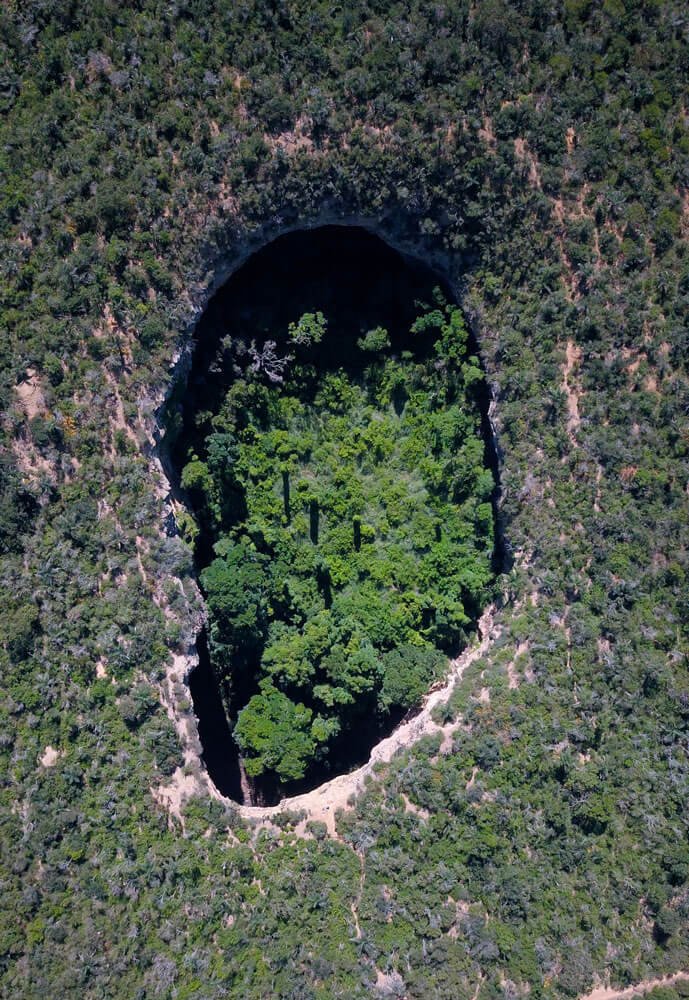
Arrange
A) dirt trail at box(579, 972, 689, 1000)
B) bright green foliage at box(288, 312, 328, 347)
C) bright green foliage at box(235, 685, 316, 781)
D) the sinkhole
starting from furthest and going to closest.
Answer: bright green foliage at box(235, 685, 316, 781) → the sinkhole → bright green foliage at box(288, 312, 328, 347) → dirt trail at box(579, 972, 689, 1000)

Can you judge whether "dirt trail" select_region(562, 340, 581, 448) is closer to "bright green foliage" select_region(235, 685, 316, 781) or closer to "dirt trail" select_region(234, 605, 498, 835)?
"dirt trail" select_region(234, 605, 498, 835)

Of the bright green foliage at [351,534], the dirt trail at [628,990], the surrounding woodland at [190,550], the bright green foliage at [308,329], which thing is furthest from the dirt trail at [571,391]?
the dirt trail at [628,990]

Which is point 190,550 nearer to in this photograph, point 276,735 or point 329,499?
point 329,499

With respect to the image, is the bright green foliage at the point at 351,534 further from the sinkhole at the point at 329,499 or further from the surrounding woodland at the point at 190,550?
the surrounding woodland at the point at 190,550

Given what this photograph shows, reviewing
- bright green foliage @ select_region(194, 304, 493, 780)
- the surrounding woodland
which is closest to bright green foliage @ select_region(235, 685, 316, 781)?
bright green foliage @ select_region(194, 304, 493, 780)

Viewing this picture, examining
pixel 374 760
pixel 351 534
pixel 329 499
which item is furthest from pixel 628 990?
pixel 329 499
